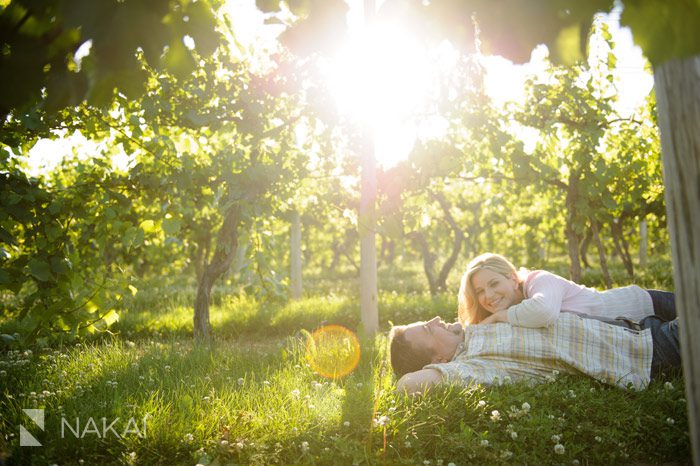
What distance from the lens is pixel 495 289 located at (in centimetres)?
418

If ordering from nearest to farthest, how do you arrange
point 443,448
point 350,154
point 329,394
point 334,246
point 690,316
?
point 690,316 → point 443,448 → point 329,394 → point 350,154 → point 334,246

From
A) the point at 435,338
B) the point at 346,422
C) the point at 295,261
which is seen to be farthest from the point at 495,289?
the point at 295,261

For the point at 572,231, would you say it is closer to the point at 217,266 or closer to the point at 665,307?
the point at 665,307

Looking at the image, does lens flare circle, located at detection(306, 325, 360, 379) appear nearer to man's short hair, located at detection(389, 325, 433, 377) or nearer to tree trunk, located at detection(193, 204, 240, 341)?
man's short hair, located at detection(389, 325, 433, 377)

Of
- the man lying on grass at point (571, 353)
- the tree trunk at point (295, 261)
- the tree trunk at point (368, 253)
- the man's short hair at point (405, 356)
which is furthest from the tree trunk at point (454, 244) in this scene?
the man lying on grass at point (571, 353)

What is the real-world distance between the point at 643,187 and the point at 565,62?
9287 millimetres

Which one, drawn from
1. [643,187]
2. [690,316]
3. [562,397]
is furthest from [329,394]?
[643,187]

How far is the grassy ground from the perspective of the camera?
2697mm

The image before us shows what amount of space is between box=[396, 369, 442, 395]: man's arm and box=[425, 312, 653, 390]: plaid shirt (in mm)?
87

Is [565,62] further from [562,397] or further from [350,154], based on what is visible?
[350,154]

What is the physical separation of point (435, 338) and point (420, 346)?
163mm

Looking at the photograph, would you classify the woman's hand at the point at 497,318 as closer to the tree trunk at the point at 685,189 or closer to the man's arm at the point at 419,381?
the man's arm at the point at 419,381

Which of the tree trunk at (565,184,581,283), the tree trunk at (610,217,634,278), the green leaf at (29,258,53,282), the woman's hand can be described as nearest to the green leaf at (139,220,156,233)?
the green leaf at (29,258,53,282)

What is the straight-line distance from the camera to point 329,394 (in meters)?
3.36
